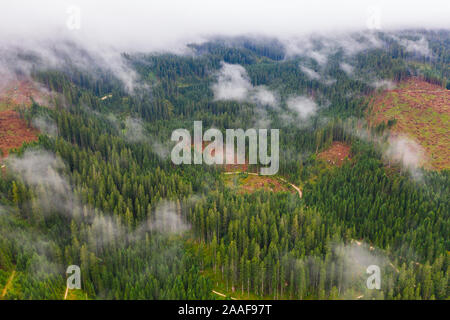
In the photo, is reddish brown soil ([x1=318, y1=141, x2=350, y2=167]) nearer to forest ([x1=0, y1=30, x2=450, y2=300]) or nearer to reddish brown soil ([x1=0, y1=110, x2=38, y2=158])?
forest ([x1=0, y1=30, x2=450, y2=300])

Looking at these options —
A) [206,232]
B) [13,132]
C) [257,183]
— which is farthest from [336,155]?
[13,132]

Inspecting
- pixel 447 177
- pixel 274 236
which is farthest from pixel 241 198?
pixel 447 177

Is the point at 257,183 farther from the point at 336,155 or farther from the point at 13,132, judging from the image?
the point at 13,132

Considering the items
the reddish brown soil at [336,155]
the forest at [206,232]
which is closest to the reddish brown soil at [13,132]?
the forest at [206,232]

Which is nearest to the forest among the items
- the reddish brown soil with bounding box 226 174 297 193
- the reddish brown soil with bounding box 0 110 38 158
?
the reddish brown soil with bounding box 226 174 297 193

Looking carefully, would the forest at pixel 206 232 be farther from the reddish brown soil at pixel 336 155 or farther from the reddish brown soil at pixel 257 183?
the reddish brown soil at pixel 336 155
